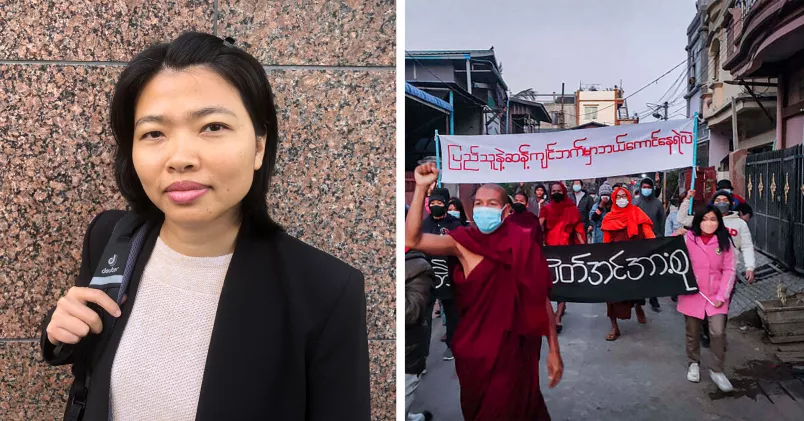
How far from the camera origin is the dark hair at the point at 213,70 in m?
1.37

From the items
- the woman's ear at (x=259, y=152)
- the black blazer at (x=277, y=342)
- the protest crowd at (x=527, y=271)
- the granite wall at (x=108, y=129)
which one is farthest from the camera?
the protest crowd at (x=527, y=271)

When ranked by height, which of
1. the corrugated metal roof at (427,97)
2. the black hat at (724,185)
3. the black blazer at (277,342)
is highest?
the corrugated metal roof at (427,97)

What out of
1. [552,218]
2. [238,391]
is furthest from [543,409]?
[238,391]

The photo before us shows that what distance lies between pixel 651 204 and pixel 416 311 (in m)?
1.00

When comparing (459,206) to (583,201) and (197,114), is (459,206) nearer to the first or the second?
(583,201)

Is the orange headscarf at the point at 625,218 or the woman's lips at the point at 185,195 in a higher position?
the woman's lips at the point at 185,195

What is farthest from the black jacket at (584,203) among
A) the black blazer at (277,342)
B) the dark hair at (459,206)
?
the black blazer at (277,342)

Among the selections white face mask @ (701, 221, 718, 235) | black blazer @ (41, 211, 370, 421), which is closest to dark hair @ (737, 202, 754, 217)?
white face mask @ (701, 221, 718, 235)

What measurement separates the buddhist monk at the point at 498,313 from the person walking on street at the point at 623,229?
0.86 feet

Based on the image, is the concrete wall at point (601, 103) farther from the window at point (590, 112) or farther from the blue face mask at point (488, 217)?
the blue face mask at point (488, 217)

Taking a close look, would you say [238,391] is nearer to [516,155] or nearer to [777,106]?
[516,155]

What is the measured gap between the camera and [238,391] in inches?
52.4

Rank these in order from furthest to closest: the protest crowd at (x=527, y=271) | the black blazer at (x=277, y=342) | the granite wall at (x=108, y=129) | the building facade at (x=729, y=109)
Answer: the protest crowd at (x=527, y=271) → the building facade at (x=729, y=109) → the granite wall at (x=108, y=129) → the black blazer at (x=277, y=342)

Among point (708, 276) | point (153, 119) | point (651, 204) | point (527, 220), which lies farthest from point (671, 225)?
point (153, 119)
